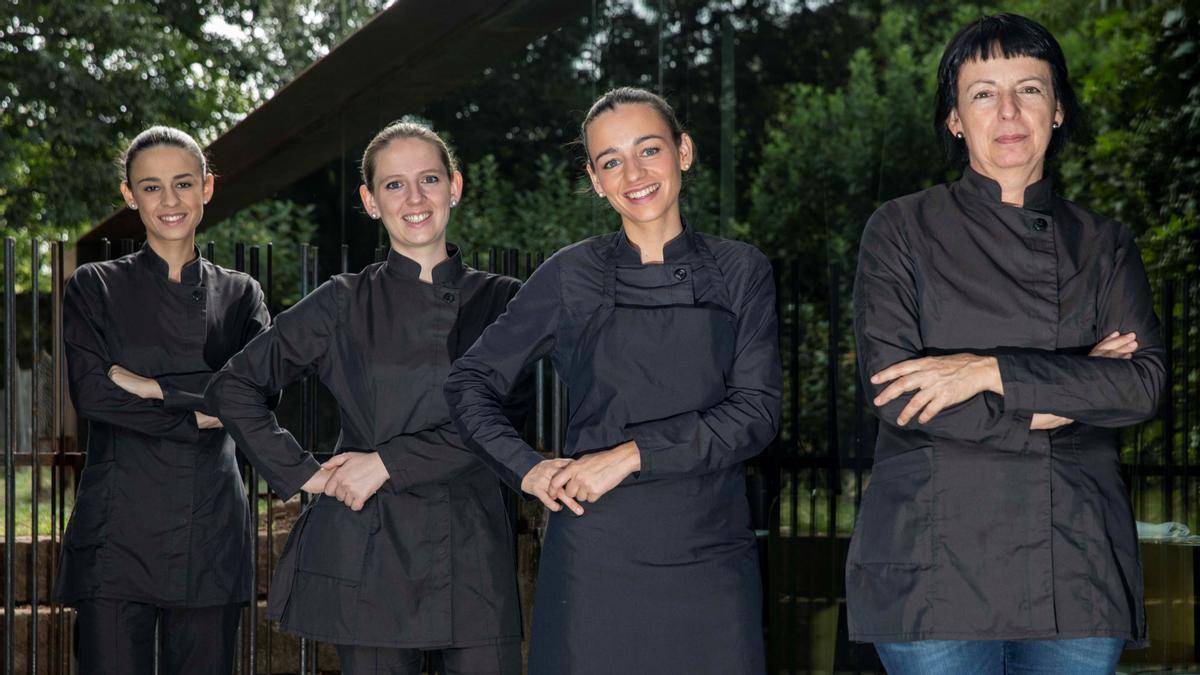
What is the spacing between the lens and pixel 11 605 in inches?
166

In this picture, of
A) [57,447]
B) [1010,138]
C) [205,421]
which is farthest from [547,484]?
[57,447]

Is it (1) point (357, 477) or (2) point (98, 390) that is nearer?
(1) point (357, 477)

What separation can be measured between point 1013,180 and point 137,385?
215 cm

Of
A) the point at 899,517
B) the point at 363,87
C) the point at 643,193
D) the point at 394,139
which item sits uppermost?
the point at 363,87

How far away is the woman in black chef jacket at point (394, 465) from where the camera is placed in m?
2.87

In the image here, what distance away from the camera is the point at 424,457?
2.88m

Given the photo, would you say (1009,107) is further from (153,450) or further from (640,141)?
(153,450)

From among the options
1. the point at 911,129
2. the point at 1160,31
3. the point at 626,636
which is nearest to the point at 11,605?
the point at 626,636

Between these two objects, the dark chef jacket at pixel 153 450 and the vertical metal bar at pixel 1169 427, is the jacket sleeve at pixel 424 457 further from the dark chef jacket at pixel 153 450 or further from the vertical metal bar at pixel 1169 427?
the vertical metal bar at pixel 1169 427

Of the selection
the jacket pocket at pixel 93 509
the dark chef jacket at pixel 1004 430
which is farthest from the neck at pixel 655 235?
the jacket pocket at pixel 93 509

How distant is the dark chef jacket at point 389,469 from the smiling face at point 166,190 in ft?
2.37

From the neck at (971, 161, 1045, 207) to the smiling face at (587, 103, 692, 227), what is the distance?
1.93 ft

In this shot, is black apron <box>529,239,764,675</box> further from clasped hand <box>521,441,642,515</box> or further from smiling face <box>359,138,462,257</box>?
smiling face <box>359,138,462,257</box>

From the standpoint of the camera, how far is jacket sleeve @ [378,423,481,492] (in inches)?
113
